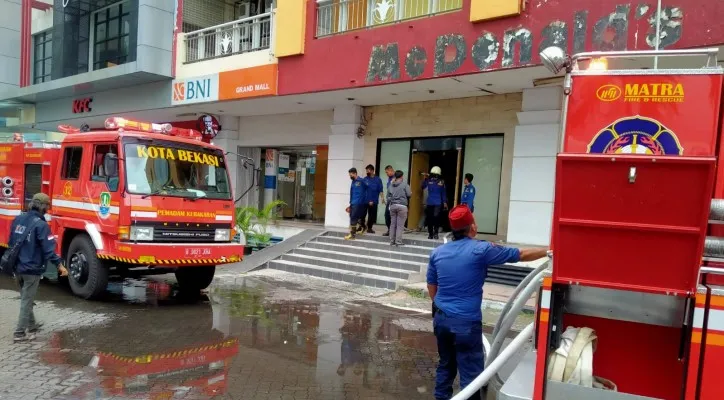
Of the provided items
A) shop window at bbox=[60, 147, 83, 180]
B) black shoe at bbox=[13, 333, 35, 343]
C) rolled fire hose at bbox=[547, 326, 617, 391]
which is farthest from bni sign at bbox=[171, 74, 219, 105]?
rolled fire hose at bbox=[547, 326, 617, 391]

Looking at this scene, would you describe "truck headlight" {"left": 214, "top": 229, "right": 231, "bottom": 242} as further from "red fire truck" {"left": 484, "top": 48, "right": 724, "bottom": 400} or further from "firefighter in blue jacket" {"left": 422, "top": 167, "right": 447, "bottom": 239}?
"red fire truck" {"left": 484, "top": 48, "right": 724, "bottom": 400}

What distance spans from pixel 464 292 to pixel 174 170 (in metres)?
5.69

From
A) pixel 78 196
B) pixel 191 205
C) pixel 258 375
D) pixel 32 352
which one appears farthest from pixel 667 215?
pixel 78 196

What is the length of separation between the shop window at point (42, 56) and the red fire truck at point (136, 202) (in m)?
16.7

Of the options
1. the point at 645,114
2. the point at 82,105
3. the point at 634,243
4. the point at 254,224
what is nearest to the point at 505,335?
the point at 634,243

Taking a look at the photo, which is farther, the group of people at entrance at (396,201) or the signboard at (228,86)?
the signboard at (228,86)

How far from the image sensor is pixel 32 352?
548cm

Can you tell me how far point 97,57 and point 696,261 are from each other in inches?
840

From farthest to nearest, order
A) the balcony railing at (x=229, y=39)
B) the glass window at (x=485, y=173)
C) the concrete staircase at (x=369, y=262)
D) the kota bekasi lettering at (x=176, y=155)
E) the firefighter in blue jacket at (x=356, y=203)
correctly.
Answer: the balcony railing at (x=229, y=39)
the glass window at (x=485, y=173)
the firefighter in blue jacket at (x=356, y=203)
the concrete staircase at (x=369, y=262)
the kota bekasi lettering at (x=176, y=155)

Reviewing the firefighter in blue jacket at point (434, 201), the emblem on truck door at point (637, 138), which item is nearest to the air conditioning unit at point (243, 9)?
the firefighter in blue jacket at point (434, 201)

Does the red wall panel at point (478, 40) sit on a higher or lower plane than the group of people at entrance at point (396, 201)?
higher

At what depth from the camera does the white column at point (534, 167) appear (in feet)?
35.7

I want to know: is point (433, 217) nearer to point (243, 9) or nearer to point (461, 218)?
point (461, 218)

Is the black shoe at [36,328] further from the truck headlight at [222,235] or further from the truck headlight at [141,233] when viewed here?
the truck headlight at [222,235]
